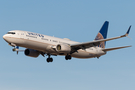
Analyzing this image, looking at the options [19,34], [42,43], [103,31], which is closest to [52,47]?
[42,43]

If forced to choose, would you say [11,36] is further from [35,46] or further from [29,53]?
[29,53]

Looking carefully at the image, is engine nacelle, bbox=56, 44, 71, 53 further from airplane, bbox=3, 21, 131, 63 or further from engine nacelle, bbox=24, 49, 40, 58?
engine nacelle, bbox=24, 49, 40, 58

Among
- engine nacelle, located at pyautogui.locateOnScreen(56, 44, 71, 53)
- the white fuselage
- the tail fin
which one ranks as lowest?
engine nacelle, located at pyautogui.locateOnScreen(56, 44, 71, 53)

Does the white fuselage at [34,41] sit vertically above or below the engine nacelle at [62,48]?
above

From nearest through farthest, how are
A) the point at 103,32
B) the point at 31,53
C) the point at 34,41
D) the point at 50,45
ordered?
the point at 34,41
the point at 50,45
the point at 31,53
the point at 103,32

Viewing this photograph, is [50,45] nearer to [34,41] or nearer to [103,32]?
[34,41]

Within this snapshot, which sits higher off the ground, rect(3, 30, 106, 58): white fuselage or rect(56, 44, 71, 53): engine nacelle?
rect(3, 30, 106, 58): white fuselage

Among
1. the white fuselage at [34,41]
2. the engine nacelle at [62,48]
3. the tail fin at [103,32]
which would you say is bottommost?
the engine nacelle at [62,48]

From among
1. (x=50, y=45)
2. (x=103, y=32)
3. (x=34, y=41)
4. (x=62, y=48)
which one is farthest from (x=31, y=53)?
(x=103, y=32)

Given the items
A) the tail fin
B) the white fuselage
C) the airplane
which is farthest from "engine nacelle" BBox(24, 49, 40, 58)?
the tail fin

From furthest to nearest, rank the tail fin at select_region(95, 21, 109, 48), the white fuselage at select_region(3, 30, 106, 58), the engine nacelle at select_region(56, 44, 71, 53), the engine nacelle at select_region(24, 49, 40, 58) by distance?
the tail fin at select_region(95, 21, 109, 48)
the engine nacelle at select_region(24, 49, 40, 58)
the engine nacelle at select_region(56, 44, 71, 53)
the white fuselage at select_region(3, 30, 106, 58)

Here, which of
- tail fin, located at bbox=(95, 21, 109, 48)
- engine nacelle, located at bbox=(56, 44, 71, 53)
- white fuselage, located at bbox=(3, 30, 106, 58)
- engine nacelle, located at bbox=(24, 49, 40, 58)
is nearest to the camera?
white fuselage, located at bbox=(3, 30, 106, 58)

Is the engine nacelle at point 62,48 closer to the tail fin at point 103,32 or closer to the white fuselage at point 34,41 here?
the white fuselage at point 34,41

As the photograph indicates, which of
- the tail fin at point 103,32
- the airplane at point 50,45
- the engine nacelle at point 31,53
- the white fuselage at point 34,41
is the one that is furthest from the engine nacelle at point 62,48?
the tail fin at point 103,32
